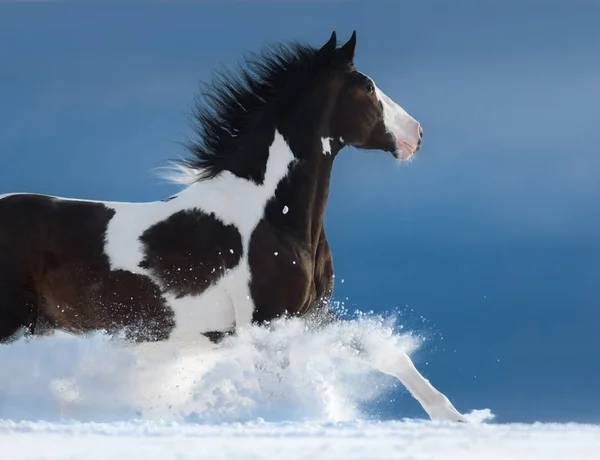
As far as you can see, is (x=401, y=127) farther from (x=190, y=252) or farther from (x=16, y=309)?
(x=16, y=309)

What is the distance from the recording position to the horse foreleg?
198 inches

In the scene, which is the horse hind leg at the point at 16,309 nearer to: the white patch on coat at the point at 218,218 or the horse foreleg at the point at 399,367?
the white patch on coat at the point at 218,218

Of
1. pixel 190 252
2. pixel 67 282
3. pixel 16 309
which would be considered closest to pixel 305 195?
pixel 190 252

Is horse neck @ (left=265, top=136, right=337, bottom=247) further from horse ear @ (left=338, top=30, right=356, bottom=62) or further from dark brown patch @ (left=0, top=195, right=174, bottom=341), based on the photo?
dark brown patch @ (left=0, top=195, right=174, bottom=341)

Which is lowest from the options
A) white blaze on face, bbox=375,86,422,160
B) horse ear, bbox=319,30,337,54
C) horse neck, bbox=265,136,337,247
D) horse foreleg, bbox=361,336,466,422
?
horse foreleg, bbox=361,336,466,422

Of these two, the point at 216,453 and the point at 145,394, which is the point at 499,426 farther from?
the point at 145,394

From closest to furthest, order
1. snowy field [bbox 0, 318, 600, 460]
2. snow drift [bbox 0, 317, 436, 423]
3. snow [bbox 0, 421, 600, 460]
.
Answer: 1. snow [bbox 0, 421, 600, 460]
2. snowy field [bbox 0, 318, 600, 460]
3. snow drift [bbox 0, 317, 436, 423]

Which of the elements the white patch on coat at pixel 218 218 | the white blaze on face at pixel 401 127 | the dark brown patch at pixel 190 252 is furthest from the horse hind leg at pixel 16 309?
A: the white blaze on face at pixel 401 127

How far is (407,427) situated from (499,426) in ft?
1.98

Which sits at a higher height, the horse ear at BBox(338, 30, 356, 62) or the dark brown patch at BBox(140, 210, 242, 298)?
the horse ear at BBox(338, 30, 356, 62)

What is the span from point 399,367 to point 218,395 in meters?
1.26

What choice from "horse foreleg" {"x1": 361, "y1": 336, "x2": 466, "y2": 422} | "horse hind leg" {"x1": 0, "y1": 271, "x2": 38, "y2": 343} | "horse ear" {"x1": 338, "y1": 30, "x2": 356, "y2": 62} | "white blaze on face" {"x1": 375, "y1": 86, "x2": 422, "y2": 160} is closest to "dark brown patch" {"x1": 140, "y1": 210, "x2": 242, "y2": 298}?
"horse hind leg" {"x1": 0, "y1": 271, "x2": 38, "y2": 343}

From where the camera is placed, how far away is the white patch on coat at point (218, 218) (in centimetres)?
490

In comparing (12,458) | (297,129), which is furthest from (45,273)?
(12,458)
